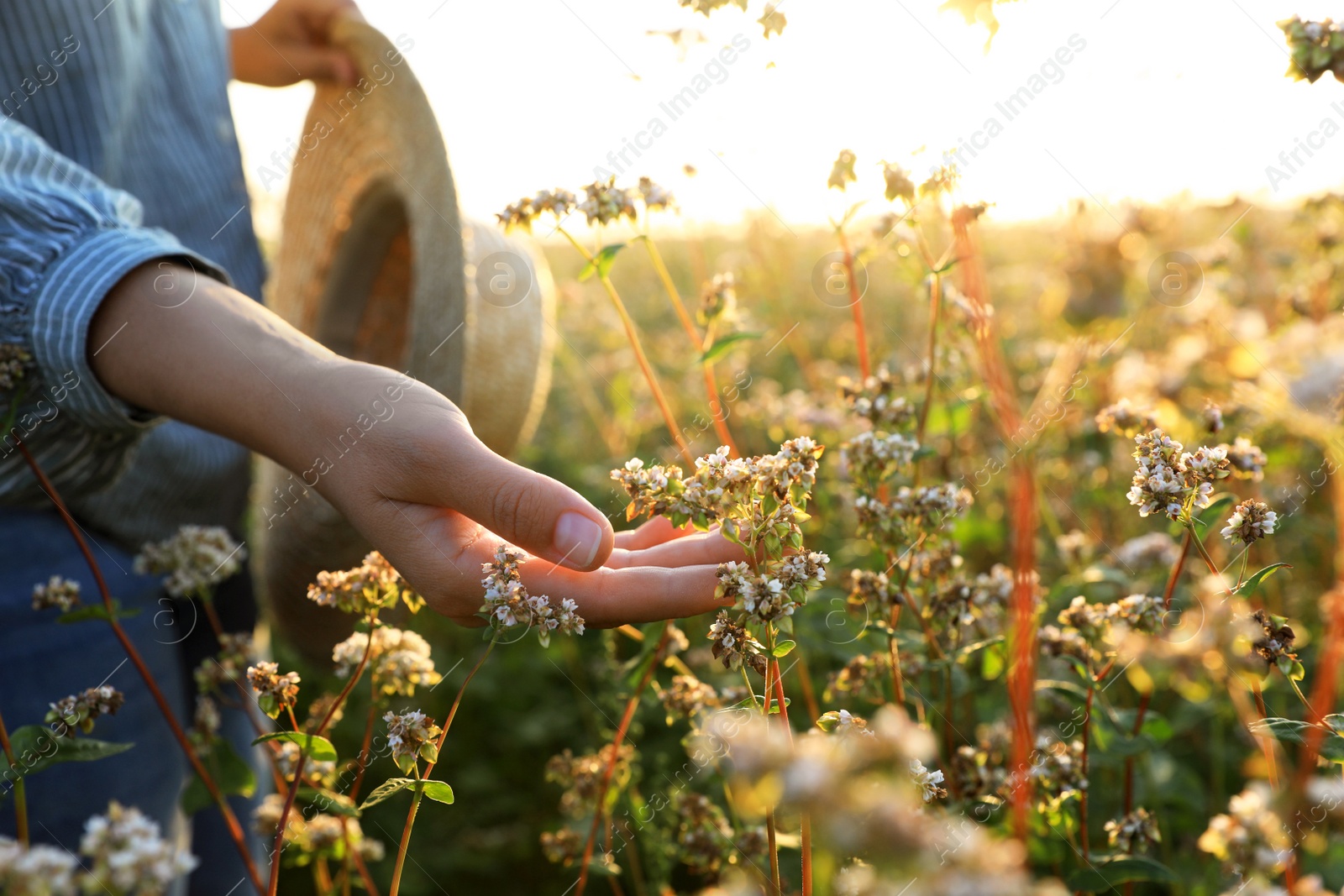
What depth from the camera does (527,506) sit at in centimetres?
103

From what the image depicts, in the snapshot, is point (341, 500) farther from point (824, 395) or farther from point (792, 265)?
point (792, 265)

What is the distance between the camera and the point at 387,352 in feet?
9.93

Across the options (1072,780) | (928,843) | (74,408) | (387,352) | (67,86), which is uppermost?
(387,352)

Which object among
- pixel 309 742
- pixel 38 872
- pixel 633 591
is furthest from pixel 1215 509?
pixel 38 872

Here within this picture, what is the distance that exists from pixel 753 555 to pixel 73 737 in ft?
2.97

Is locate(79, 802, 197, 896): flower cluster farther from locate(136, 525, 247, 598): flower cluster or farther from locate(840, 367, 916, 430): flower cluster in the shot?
locate(840, 367, 916, 430): flower cluster

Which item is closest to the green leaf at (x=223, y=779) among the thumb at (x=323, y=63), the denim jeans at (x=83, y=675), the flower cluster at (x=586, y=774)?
the denim jeans at (x=83, y=675)

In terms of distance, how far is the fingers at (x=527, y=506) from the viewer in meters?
1.03

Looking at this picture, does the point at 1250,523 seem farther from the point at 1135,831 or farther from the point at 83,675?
the point at 83,675

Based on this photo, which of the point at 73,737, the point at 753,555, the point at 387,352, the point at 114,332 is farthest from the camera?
the point at 387,352

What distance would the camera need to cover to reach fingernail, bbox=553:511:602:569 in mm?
1024

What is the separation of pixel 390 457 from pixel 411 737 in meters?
0.33

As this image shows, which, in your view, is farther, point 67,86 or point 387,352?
point 387,352

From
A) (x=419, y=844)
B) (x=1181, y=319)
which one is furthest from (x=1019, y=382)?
(x=419, y=844)
